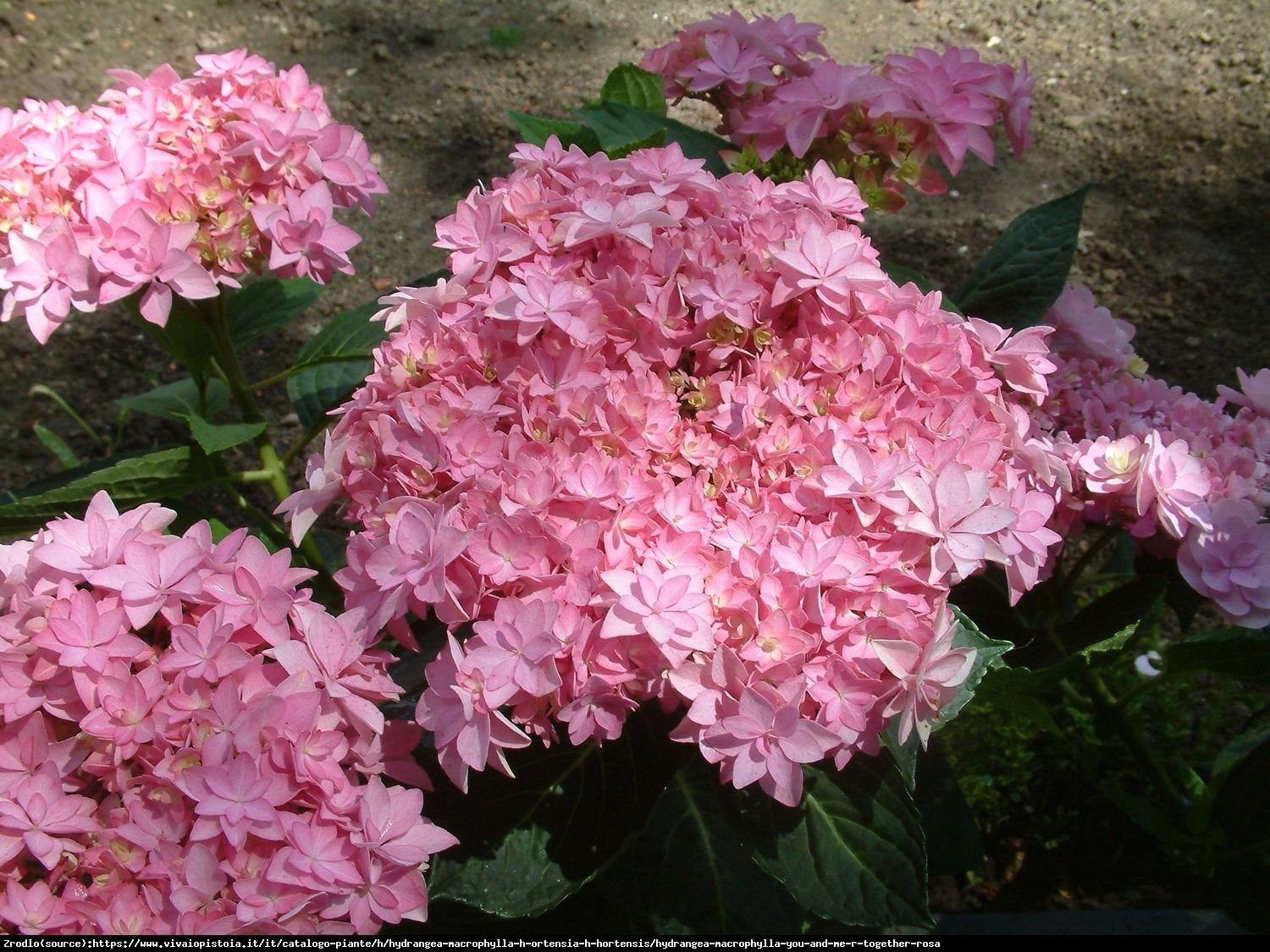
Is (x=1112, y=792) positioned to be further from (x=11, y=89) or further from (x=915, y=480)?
(x=11, y=89)

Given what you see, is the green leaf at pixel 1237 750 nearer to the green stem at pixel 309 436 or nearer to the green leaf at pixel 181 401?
the green stem at pixel 309 436

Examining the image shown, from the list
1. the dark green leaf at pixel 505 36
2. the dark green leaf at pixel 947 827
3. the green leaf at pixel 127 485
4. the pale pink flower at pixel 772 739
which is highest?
the pale pink flower at pixel 772 739

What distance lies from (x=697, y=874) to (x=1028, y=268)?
943 millimetres

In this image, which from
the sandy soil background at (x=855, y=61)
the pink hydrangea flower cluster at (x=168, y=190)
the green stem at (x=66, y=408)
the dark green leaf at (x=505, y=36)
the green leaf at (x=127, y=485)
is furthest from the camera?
the dark green leaf at (x=505, y=36)

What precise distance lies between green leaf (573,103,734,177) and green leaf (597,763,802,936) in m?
0.86

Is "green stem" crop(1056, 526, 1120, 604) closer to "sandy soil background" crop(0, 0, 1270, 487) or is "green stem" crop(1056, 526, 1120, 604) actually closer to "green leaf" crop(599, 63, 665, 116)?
"green leaf" crop(599, 63, 665, 116)

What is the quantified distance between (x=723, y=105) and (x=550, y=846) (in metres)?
1.03

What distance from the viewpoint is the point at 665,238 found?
1044 mm

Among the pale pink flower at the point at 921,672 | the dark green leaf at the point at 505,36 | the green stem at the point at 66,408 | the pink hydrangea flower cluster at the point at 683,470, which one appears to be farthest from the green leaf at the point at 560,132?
the dark green leaf at the point at 505,36

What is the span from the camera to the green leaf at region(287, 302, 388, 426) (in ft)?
5.25

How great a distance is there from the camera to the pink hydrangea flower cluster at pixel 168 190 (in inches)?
48.2

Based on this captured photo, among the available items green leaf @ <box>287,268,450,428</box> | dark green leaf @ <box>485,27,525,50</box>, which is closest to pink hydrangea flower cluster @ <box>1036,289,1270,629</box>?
green leaf @ <box>287,268,450,428</box>

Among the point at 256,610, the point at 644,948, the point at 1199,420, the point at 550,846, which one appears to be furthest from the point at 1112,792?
the point at 256,610

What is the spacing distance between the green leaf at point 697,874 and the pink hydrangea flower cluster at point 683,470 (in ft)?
0.73
